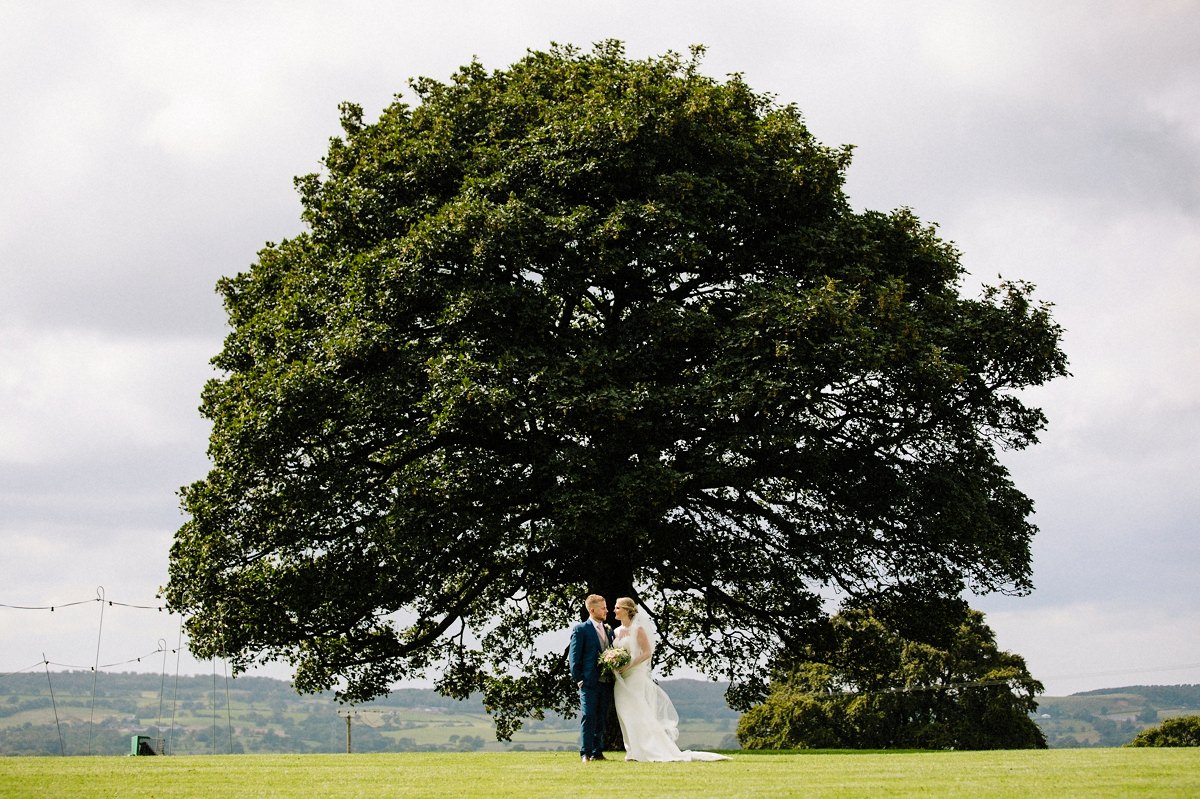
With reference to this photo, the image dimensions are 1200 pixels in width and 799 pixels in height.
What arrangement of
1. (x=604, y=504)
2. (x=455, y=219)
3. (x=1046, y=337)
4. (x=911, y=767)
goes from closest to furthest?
1. (x=911, y=767)
2. (x=604, y=504)
3. (x=455, y=219)
4. (x=1046, y=337)

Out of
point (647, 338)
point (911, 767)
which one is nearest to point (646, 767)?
point (911, 767)

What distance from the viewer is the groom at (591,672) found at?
1507cm

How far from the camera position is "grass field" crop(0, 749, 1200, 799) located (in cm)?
1020

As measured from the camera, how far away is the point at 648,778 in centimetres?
1184

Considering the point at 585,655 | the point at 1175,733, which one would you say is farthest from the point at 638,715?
the point at 1175,733

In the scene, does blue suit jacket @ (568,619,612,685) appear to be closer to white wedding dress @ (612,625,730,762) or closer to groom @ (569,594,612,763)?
groom @ (569,594,612,763)

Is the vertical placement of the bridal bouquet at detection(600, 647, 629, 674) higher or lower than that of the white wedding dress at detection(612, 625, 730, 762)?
higher

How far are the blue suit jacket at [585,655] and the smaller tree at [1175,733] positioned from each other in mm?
36479

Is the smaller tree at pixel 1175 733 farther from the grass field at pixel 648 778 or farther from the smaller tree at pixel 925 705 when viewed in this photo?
the grass field at pixel 648 778

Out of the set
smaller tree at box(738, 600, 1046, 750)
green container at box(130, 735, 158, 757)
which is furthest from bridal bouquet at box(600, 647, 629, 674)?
smaller tree at box(738, 600, 1046, 750)

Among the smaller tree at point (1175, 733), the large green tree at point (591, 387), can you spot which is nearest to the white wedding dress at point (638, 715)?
the large green tree at point (591, 387)

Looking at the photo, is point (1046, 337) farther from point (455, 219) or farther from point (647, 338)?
point (455, 219)

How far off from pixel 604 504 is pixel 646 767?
5.59m

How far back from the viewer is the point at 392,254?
69.2 ft
